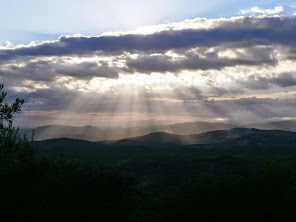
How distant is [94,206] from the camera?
40.4m

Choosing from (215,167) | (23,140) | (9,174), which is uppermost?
(23,140)

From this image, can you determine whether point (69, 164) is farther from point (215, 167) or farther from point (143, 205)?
point (215, 167)

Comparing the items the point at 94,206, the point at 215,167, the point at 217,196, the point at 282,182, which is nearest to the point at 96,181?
the point at 94,206

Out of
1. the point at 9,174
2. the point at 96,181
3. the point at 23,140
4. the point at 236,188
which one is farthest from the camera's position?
the point at 23,140

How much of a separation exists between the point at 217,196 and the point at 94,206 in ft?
49.5

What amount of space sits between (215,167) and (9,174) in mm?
142856

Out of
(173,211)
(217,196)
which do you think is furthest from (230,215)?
(173,211)

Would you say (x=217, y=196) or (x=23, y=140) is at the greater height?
(x=23, y=140)

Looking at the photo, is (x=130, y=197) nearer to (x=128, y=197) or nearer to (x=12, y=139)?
(x=128, y=197)

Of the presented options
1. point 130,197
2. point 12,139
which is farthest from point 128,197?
point 12,139

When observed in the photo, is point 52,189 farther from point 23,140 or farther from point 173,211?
point 23,140

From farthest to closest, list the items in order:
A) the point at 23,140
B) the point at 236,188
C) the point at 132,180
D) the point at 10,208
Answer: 1. the point at 23,140
2. the point at 132,180
3. the point at 236,188
4. the point at 10,208

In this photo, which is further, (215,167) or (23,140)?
(215,167)

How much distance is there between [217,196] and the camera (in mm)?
40562
